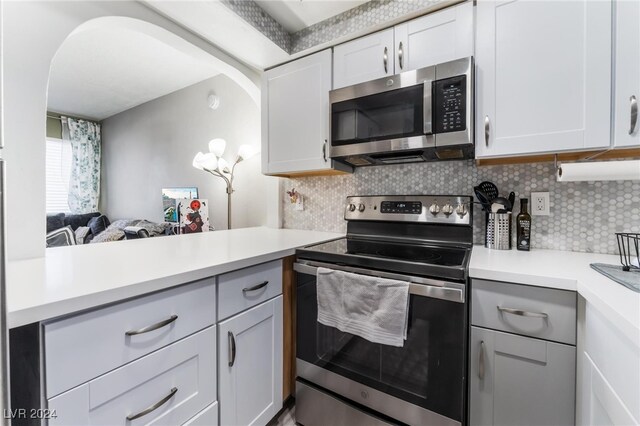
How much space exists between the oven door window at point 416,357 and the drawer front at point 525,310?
0.32 feet

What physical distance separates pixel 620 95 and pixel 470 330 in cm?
100

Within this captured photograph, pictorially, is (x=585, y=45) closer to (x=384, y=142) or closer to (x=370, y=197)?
(x=384, y=142)

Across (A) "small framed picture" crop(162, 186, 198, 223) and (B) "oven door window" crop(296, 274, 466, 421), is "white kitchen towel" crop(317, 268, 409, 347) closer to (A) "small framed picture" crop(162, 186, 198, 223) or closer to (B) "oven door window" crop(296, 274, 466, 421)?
(B) "oven door window" crop(296, 274, 466, 421)

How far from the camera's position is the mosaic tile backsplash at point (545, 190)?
125 centimetres

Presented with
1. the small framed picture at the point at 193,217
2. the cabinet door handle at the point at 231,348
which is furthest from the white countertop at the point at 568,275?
the small framed picture at the point at 193,217

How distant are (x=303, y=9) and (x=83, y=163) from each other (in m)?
4.93

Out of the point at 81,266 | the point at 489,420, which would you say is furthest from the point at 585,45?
the point at 81,266

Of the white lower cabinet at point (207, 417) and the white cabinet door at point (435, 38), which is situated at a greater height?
the white cabinet door at point (435, 38)

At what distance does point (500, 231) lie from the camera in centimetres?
139

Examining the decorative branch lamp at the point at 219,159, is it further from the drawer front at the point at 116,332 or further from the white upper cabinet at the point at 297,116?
the drawer front at the point at 116,332

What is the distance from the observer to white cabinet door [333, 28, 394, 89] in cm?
149

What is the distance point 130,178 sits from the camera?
436 centimetres

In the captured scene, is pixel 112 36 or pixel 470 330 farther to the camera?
pixel 112 36

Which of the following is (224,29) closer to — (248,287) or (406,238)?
(248,287)
